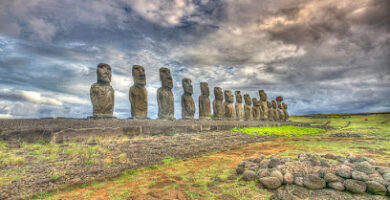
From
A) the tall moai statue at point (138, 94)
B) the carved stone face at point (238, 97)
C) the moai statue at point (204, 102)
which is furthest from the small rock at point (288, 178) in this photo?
the carved stone face at point (238, 97)

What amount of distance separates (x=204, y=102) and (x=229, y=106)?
3.60 m

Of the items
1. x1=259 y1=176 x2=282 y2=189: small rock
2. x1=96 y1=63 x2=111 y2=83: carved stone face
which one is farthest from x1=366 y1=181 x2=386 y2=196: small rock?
x1=96 y1=63 x2=111 y2=83: carved stone face

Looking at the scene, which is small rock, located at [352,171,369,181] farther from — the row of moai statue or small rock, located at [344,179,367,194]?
the row of moai statue

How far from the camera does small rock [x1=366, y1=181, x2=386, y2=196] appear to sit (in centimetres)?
276

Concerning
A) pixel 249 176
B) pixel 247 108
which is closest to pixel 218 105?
pixel 247 108

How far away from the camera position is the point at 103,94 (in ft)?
30.3

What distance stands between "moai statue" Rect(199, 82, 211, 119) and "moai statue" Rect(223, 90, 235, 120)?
291 centimetres

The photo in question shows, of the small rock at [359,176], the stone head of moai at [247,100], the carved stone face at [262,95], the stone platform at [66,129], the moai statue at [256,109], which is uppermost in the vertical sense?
the carved stone face at [262,95]

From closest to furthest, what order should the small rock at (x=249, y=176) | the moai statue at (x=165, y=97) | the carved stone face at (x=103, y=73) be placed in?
the small rock at (x=249, y=176) → the carved stone face at (x=103, y=73) → the moai statue at (x=165, y=97)

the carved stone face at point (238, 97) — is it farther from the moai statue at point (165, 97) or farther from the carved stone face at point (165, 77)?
the carved stone face at point (165, 77)

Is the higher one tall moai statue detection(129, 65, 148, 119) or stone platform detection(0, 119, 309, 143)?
tall moai statue detection(129, 65, 148, 119)

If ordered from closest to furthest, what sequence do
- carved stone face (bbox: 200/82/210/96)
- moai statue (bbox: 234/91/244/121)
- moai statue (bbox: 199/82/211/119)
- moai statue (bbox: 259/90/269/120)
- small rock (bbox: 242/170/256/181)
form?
small rock (bbox: 242/170/256/181) → moai statue (bbox: 199/82/211/119) → carved stone face (bbox: 200/82/210/96) → moai statue (bbox: 234/91/244/121) → moai statue (bbox: 259/90/269/120)

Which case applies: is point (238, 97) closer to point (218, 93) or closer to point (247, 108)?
point (247, 108)

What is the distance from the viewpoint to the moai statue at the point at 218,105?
58.0 ft
